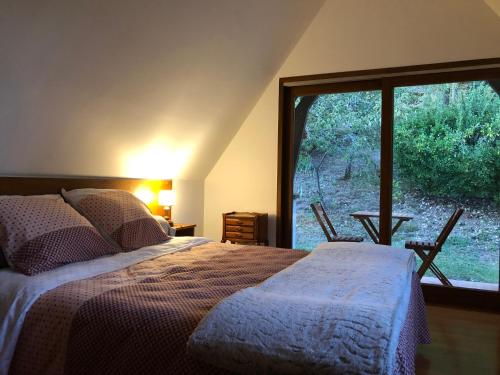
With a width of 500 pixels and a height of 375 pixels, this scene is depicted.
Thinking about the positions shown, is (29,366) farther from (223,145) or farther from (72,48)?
(223,145)

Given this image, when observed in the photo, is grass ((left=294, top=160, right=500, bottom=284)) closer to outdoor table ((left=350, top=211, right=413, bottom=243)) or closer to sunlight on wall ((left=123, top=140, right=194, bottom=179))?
outdoor table ((left=350, top=211, right=413, bottom=243))

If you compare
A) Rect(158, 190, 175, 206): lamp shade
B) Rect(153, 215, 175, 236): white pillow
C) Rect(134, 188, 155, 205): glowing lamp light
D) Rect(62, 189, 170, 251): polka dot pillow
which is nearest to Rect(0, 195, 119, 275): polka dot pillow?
Rect(62, 189, 170, 251): polka dot pillow

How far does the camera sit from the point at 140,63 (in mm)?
2520

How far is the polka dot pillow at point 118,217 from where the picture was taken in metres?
2.44

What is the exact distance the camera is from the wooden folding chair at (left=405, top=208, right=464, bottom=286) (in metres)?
3.40

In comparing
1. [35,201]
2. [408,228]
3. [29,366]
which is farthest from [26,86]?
[408,228]

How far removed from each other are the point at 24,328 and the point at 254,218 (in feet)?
8.14

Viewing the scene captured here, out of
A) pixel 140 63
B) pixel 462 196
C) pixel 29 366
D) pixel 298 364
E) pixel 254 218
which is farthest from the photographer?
pixel 254 218

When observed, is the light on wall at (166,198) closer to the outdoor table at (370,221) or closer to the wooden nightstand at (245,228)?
the wooden nightstand at (245,228)

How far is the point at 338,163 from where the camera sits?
3.91 m

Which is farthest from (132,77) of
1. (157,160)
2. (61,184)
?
(157,160)

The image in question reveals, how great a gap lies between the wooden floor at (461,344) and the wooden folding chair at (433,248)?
337 mm

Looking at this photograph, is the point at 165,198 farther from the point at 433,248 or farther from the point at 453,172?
the point at 453,172

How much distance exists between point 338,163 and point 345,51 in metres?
1.02
